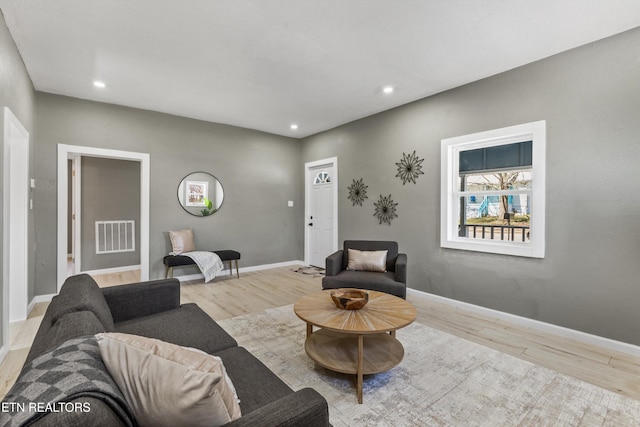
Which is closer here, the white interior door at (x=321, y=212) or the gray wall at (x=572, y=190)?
the gray wall at (x=572, y=190)

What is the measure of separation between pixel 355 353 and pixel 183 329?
119cm

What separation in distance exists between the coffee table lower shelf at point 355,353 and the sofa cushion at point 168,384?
3.72ft

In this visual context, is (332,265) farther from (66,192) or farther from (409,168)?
(66,192)

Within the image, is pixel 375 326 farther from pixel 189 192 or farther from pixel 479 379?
pixel 189 192

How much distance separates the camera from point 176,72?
10.7ft

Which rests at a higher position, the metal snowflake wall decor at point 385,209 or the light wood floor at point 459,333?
the metal snowflake wall decor at point 385,209

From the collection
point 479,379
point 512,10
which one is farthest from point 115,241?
point 512,10

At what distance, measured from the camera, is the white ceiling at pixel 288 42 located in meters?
2.24

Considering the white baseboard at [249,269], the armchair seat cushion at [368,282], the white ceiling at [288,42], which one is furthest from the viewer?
the white baseboard at [249,269]

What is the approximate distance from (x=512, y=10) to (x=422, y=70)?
1.02 metres

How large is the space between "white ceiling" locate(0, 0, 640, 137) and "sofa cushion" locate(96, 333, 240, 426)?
2.39 m

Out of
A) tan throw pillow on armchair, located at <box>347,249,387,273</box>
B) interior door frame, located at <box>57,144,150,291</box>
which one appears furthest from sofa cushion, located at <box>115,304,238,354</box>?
interior door frame, located at <box>57,144,150,291</box>

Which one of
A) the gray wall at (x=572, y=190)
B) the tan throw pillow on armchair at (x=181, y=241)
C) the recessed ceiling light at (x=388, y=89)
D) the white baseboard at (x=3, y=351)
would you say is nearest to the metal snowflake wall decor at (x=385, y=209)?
the gray wall at (x=572, y=190)

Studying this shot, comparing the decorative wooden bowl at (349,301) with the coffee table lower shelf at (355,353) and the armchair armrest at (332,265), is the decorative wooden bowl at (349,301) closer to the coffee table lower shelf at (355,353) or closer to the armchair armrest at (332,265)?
the coffee table lower shelf at (355,353)
